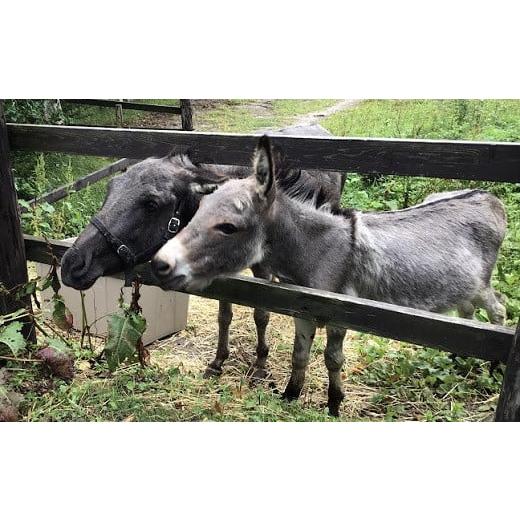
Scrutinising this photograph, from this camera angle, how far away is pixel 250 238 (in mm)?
3014

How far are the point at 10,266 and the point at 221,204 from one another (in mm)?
1922

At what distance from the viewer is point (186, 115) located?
596 cm

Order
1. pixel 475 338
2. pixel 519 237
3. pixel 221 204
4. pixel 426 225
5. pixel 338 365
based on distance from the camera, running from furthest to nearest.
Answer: pixel 519 237 < pixel 426 225 < pixel 338 365 < pixel 221 204 < pixel 475 338

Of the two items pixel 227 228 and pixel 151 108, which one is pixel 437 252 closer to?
pixel 227 228

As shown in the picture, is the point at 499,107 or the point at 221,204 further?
the point at 499,107

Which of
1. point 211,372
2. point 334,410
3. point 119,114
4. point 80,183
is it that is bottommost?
point 211,372

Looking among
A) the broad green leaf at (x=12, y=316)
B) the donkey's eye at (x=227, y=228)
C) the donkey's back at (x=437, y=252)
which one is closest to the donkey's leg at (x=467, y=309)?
the donkey's back at (x=437, y=252)

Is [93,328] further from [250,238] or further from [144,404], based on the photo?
[250,238]

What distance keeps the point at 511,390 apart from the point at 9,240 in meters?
3.49

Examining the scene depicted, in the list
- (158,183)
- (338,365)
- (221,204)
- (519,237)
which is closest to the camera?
(221,204)

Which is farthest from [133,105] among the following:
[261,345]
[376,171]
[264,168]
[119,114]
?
[376,171]

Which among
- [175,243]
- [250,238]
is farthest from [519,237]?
[175,243]

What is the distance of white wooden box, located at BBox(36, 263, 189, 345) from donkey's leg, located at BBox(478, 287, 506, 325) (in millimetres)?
2493

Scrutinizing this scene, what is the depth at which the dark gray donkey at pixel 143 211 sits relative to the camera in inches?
124
